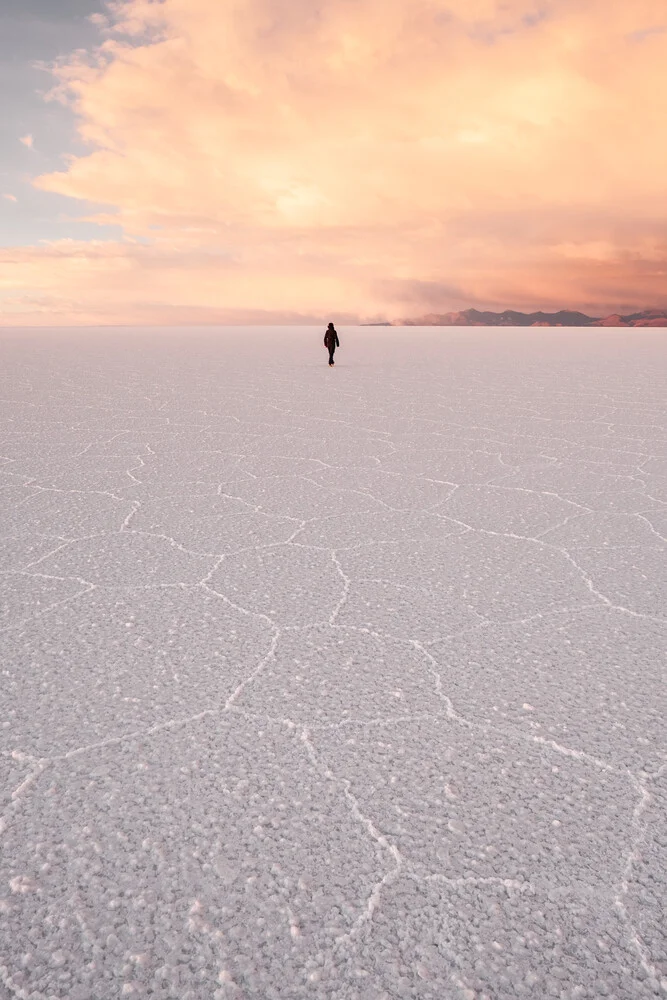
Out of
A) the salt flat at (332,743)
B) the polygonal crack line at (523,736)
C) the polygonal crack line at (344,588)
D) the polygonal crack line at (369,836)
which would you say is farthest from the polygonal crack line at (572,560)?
the polygonal crack line at (369,836)

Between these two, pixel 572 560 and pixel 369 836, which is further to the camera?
pixel 572 560

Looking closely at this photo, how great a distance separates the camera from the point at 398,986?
1.29 metres

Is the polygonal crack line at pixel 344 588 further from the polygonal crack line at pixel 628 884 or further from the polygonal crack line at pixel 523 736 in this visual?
the polygonal crack line at pixel 628 884

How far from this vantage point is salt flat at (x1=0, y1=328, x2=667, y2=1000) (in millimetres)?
1370

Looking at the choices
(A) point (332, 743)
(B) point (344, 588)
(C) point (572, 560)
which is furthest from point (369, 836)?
(C) point (572, 560)

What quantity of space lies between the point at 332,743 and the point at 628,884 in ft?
2.65

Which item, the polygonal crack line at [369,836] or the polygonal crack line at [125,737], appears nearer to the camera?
the polygonal crack line at [369,836]

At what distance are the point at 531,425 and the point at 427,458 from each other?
2.42 meters

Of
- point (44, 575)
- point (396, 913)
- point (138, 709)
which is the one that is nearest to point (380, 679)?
point (138, 709)

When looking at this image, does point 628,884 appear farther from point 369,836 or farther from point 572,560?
point 572,560

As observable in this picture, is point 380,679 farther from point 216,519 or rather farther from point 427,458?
point 427,458

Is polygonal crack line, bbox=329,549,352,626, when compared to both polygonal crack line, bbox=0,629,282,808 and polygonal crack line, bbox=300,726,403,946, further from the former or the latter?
polygonal crack line, bbox=300,726,403,946

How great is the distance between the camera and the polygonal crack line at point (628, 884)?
1.32m

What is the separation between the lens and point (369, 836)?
1.64 m
